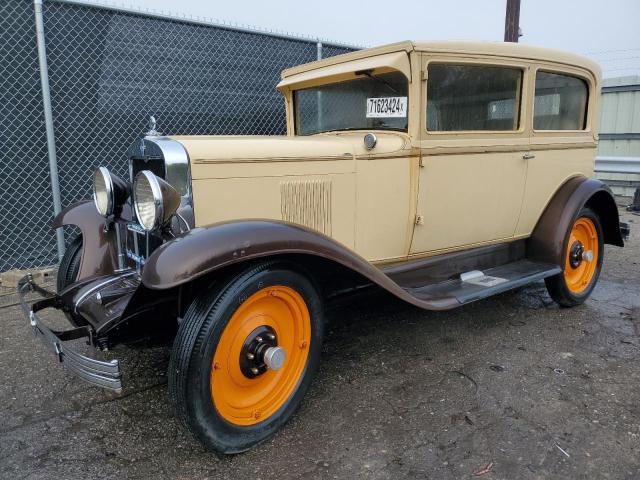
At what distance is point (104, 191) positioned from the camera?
2695 millimetres

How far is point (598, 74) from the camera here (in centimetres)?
384

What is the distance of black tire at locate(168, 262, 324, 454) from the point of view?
192 centimetres

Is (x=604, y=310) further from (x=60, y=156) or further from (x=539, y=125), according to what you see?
(x=60, y=156)

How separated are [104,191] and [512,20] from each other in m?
5.90

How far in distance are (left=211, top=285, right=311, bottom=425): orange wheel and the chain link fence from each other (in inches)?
121

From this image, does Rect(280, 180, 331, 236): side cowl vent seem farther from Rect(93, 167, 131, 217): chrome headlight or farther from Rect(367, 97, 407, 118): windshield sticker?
Rect(93, 167, 131, 217): chrome headlight

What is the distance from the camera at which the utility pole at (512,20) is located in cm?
651

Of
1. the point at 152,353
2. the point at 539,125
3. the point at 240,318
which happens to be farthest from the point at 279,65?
the point at 240,318

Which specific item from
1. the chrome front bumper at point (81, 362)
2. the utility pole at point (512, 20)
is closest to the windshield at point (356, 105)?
the chrome front bumper at point (81, 362)

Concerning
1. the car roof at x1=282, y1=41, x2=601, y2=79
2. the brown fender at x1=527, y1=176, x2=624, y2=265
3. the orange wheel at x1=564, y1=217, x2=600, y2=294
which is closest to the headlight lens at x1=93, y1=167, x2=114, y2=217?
the car roof at x1=282, y1=41, x2=601, y2=79

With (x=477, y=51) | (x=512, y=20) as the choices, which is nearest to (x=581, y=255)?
(x=477, y=51)

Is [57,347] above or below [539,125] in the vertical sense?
below

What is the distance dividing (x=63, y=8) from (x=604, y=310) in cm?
500

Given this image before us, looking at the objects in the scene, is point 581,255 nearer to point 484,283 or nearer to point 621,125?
point 484,283
